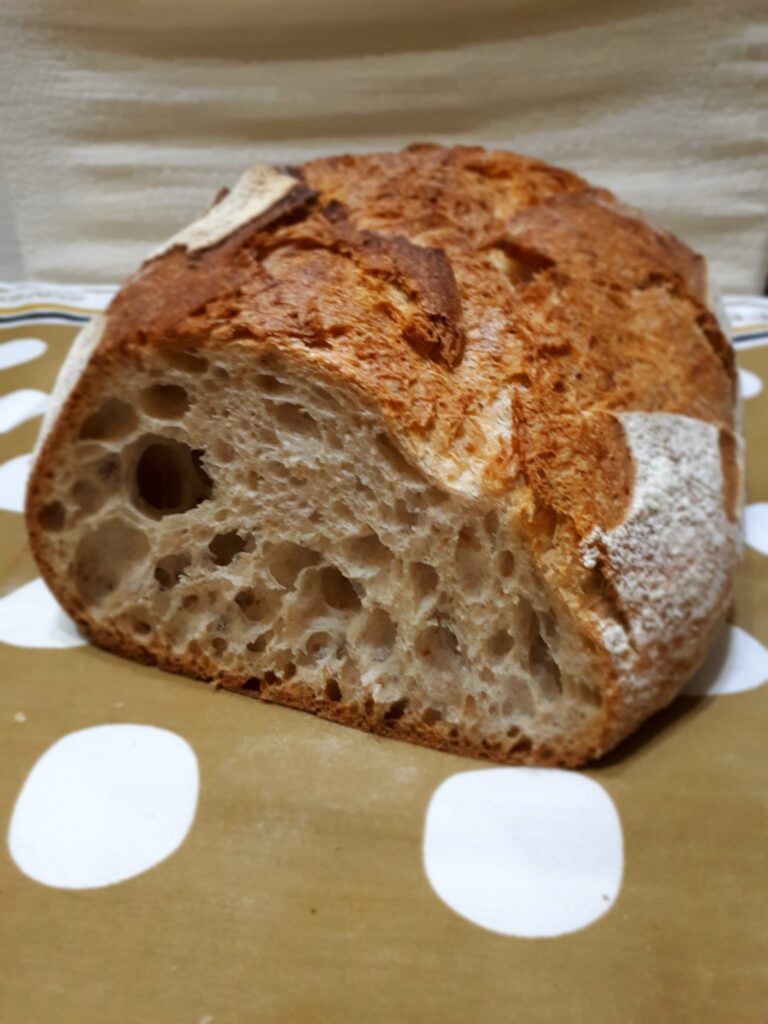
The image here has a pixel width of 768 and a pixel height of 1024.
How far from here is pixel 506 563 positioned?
3.22ft

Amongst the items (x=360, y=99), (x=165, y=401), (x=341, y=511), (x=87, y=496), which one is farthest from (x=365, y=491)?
(x=360, y=99)

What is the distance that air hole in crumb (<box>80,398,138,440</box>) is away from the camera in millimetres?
1104

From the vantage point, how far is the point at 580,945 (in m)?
0.88

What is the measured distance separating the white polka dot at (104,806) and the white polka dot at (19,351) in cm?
90

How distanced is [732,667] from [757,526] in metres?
0.33

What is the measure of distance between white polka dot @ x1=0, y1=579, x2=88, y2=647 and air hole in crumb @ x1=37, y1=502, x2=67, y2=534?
13cm

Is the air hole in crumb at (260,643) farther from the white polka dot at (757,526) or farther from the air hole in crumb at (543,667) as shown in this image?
the white polka dot at (757,526)

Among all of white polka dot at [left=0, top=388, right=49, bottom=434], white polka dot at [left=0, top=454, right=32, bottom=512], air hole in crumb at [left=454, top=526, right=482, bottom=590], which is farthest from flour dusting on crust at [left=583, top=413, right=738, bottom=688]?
white polka dot at [left=0, top=388, right=49, bottom=434]

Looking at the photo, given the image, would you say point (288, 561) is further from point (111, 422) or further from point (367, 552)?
point (111, 422)

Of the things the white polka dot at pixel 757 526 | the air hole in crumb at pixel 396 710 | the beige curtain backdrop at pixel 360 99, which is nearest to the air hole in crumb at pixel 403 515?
the air hole in crumb at pixel 396 710

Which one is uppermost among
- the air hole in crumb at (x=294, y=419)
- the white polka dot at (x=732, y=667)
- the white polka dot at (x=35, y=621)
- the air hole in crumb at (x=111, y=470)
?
the air hole in crumb at (x=294, y=419)

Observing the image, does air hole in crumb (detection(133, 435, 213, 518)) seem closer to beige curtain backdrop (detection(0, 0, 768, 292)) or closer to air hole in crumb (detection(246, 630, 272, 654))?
air hole in crumb (detection(246, 630, 272, 654))

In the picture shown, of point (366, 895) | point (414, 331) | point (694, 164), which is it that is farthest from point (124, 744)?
point (694, 164)

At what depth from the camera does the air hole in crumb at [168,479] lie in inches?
44.8
